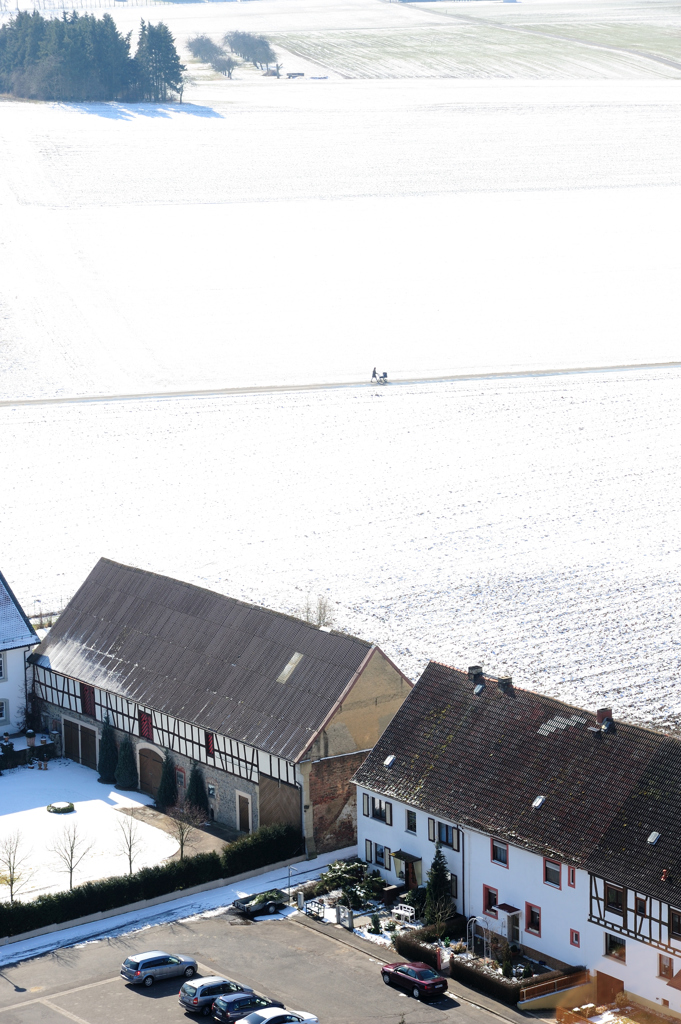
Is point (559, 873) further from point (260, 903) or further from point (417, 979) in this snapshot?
point (260, 903)

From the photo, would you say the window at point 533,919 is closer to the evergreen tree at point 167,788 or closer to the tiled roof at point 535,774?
the tiled roof at point 535,774

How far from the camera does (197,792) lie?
49250mm

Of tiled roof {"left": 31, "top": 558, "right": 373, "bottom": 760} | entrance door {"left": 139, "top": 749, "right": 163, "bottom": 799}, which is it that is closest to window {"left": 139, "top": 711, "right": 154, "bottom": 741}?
entrance door {"left": 139, "top": 749, "right": 163, "bottom": 799}

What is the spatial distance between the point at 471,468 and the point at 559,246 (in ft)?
191

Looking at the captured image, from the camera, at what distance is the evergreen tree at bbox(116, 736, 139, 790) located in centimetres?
5184

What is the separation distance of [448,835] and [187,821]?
34.9 ft

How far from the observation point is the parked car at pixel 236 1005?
35156 millimetres

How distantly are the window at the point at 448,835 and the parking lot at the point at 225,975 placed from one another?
4114 millimetres

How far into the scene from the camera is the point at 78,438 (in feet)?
313

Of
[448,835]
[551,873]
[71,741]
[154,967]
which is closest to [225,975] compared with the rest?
[154,967]

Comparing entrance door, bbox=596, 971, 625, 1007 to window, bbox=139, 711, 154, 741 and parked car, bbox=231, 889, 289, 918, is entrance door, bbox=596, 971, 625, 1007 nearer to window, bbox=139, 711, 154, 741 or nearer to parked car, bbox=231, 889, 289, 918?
parked car, bbox=231, 889, 289, 918

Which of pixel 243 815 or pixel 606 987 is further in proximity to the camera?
pixel 243 815

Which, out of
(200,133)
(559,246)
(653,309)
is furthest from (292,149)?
A: (653,309)

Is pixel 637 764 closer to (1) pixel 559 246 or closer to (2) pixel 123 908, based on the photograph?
(2) pixel 123 908
